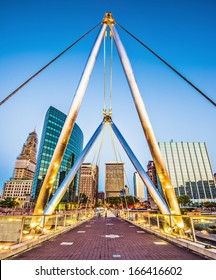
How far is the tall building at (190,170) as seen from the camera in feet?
365

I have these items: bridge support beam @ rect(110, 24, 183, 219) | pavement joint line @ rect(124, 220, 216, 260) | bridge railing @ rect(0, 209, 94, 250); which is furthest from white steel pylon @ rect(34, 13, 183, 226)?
pavement joint line @ rect(124, 220, 216, 260)

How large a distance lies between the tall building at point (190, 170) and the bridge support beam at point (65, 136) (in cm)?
11550

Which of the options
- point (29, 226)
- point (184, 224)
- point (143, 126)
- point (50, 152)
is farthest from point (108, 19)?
point (50, 152)

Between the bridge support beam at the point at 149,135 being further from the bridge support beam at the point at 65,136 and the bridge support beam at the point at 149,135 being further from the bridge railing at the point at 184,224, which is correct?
the bridge support beam at the point at 65,136

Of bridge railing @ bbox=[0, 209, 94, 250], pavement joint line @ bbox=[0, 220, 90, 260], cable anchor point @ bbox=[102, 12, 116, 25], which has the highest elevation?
cable anchor point @ bbox=[102, 12, 116, 25]

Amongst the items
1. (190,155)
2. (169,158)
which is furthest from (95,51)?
(190,155)

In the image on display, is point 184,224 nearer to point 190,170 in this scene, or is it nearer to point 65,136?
point 65,136

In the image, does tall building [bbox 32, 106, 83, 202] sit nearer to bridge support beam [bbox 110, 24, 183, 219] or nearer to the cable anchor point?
the cable anchor point

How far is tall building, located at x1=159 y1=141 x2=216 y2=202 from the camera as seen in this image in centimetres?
11131

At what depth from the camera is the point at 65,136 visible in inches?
474

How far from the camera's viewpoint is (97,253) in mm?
5516

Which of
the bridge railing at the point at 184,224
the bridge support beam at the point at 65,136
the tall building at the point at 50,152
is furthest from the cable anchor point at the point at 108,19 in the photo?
the tall building at the point at 50,152

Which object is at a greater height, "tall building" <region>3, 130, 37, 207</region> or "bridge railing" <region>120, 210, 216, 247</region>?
"tall building" <region>3, 130, 37, 207</region>

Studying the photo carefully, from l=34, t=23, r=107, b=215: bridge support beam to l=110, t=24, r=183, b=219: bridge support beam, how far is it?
2.17m
